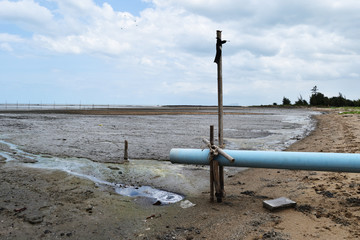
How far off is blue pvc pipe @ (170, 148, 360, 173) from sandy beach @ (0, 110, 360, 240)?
2.88ft

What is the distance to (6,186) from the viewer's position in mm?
7715

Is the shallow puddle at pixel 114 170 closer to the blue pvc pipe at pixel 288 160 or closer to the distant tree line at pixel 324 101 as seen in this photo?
the blue pvc pipe at pixel 288 160

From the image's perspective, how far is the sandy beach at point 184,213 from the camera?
5.20 metres

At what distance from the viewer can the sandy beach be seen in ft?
17.0

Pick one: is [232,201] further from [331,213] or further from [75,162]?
[75,162]

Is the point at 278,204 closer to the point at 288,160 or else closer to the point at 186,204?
the point at 288,160

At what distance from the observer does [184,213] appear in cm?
634

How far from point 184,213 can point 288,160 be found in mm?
2703

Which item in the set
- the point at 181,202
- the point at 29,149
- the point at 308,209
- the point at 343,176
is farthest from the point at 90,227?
the point at 29,149

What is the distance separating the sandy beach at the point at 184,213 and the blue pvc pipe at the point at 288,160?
0.88m

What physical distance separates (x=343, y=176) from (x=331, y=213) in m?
2.75

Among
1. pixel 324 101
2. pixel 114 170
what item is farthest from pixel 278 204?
pixel 324 101

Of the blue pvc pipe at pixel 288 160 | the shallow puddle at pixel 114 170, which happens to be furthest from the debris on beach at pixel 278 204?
the shallow puddle at pixel 114 170

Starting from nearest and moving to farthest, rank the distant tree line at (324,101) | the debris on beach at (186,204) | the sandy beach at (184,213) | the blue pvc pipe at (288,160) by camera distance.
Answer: the sandy beach at (184,213), the blue pvc pipe at (288,160), the debris on beach at (186,204), the distant tree line at (324,101)
